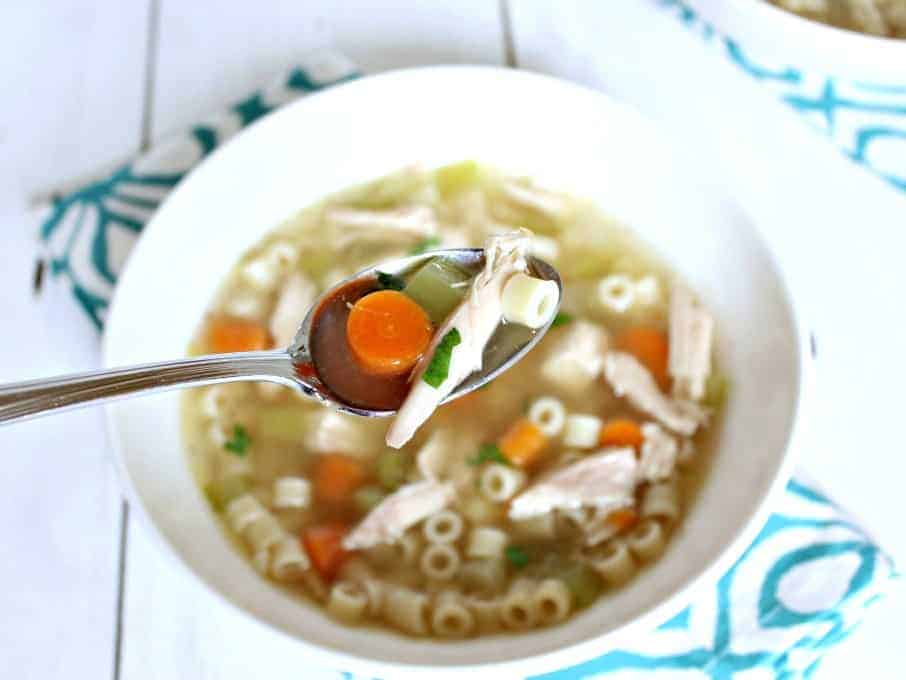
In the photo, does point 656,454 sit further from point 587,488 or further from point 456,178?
point 456,178

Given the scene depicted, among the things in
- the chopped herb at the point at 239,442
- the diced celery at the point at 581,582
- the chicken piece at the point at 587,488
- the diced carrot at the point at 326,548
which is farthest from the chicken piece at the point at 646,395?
the chopped herb at the point at 239,442

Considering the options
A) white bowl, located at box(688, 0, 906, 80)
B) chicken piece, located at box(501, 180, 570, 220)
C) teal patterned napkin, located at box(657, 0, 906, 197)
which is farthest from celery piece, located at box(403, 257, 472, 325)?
teal patterned napkin, located at box(657, 0, 906, 197)

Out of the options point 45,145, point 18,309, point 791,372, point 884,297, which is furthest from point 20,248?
point 884,297

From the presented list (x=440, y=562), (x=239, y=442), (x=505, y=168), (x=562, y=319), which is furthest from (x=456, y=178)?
(x=440, y=562)

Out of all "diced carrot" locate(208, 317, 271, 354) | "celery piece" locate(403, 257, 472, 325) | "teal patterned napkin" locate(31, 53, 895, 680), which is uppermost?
"diced carrot" locate(208, 317, 271, 354)

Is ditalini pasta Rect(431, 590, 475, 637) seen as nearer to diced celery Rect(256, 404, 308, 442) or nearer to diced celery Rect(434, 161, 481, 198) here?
diced celery Rect(256, 404, 308, 442)
